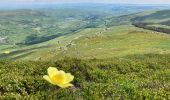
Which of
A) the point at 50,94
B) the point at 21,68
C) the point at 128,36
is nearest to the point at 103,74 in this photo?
the point at 21,68

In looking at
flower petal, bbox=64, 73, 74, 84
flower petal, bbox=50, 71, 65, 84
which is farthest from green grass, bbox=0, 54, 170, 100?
flower petal, bbox=50, 71, 65, 84

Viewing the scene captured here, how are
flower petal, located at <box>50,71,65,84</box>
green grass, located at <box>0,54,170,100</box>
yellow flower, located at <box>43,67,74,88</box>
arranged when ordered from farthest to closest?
1. green grass, located at <box>0,54,170,100</box>
2. flower petal, located at <box>50,71,65,84</box>
3. yellow flower, located at <box>43,67,74,88</box>

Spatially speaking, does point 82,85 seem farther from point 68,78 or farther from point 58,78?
point 58,78

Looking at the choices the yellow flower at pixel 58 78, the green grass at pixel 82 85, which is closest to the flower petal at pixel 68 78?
the yellow flower at pixel 58 78

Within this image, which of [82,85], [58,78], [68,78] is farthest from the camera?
[82,85]

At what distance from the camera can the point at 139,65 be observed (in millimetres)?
23344

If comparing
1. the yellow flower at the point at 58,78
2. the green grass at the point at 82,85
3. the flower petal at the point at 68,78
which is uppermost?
the yellow flower at the point at 58,78

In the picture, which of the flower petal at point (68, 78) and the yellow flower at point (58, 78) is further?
the flower petal at point (68, 78)

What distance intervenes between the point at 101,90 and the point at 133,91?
110 cm

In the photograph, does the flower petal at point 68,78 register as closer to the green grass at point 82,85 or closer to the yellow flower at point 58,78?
the yellow flower at point 58,78

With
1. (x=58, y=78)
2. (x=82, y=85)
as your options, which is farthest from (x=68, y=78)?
(x=82, y=85)

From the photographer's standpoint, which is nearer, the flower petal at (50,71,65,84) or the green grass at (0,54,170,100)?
the flower petal at (50,71,65,84)

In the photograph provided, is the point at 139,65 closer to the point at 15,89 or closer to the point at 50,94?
the point at 15,89

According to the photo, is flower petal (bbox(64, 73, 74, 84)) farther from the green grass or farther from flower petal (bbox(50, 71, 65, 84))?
the green grass
